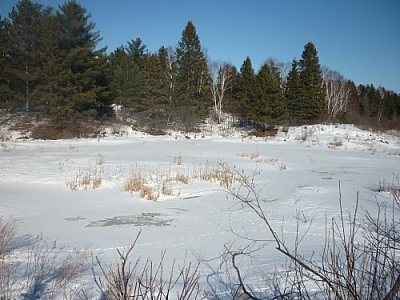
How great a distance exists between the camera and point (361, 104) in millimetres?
61156

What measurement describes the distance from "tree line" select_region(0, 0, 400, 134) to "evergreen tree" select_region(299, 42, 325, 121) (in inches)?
4.5

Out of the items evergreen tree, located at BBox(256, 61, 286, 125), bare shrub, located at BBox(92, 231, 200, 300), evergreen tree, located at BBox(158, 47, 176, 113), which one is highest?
evergreen tree, located at BBox(158, 47, 176, 113)

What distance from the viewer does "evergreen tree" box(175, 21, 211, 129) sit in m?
36.4

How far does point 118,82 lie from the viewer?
34531 millimetres

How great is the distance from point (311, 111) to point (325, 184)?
30295 mm

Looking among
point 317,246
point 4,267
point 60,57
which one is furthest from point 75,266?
point 60,57

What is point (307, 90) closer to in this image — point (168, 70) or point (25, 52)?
point (168, 70)

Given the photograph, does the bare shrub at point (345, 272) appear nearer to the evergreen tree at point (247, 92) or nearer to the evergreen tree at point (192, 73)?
the evergreen tree at point (247, 92)

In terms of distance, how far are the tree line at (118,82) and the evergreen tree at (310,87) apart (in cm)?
11

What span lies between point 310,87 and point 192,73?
48.1 ft

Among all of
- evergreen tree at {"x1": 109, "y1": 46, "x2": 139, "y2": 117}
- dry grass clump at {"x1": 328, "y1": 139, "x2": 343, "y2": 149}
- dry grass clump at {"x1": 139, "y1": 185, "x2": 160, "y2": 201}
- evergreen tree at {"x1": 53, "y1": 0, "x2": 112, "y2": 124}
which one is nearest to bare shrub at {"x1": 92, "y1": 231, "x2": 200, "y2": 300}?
dry grass clump at {"x1": 139, "y1": 185, "x2": 160, "y2": 201}

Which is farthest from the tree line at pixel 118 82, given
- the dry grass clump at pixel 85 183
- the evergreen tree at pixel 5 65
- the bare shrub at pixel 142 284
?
the bare shrub at pixel 142 284

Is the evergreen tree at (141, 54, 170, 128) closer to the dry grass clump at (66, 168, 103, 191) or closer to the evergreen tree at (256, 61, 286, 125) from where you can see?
the evergreen tree at (256, 61, 286, 125)

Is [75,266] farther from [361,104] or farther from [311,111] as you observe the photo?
[361,104]
